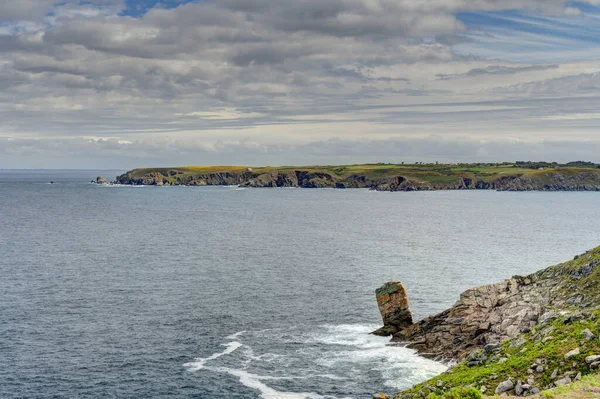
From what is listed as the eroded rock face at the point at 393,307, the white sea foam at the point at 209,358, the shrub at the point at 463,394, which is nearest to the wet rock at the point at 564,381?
the shrub at the point at 463,394

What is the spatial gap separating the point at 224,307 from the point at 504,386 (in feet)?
188

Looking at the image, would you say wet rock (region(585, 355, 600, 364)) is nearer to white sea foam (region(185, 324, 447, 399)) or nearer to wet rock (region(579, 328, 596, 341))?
wet rock (region(579, 328, 596, 341))

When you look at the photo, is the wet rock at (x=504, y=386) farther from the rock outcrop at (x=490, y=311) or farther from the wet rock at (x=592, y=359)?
the rock outcrop at (x=490, y=311)

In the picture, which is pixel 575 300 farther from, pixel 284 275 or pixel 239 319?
pixel 284 275

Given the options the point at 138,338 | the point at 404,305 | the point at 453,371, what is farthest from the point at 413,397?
the point at 138,338

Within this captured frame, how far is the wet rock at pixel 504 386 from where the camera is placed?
130ft

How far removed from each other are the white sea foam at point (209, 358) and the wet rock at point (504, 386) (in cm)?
3638

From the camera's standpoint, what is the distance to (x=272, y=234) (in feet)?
602

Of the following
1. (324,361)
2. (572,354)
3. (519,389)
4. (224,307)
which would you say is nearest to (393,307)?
(324,361)

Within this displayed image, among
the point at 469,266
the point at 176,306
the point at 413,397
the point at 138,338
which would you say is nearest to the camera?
the point at 413,397

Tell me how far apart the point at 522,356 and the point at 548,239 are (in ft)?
447

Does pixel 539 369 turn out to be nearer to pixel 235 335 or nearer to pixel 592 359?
pixel 592 359

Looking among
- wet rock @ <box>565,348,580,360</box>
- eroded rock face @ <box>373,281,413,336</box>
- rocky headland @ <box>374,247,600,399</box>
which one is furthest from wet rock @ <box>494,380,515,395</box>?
eroded rock face @ <box>373,281,413,336</box>

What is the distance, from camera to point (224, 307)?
297ft
